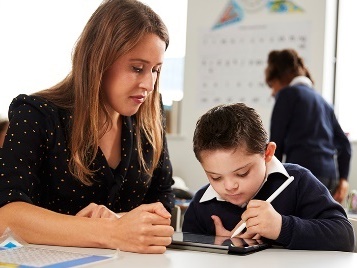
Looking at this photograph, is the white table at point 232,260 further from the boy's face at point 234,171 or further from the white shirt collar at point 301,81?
the white shirt collar at point 301,81

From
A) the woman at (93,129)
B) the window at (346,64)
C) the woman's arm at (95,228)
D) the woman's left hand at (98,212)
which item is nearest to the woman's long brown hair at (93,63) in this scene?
the woman at (93,129)

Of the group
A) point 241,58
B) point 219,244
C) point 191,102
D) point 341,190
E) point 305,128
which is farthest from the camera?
point 191,102

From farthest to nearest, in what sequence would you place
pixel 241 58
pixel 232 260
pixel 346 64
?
1. pixel 241 58
2. pixel 346 64
3. pixel 232 260

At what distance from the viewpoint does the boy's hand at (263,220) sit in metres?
1.34

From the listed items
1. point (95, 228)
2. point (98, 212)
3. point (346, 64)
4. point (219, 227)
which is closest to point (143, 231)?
point (95, 228)

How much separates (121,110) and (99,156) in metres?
0.13

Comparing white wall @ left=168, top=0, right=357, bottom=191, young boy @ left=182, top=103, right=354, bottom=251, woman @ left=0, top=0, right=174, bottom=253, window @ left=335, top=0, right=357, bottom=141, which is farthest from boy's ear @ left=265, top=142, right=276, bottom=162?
white wall @ left=168, top=0, right=357, bottom=191

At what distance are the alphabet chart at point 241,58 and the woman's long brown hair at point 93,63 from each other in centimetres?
320

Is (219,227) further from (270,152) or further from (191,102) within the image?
(191,102)

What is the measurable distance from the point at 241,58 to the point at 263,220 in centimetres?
370

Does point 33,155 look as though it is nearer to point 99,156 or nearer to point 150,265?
point 99,156

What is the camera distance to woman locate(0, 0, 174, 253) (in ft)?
4.81

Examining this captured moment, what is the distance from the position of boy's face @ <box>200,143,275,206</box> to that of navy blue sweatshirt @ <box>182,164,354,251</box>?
7cm

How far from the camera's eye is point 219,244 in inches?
A: 49.8
